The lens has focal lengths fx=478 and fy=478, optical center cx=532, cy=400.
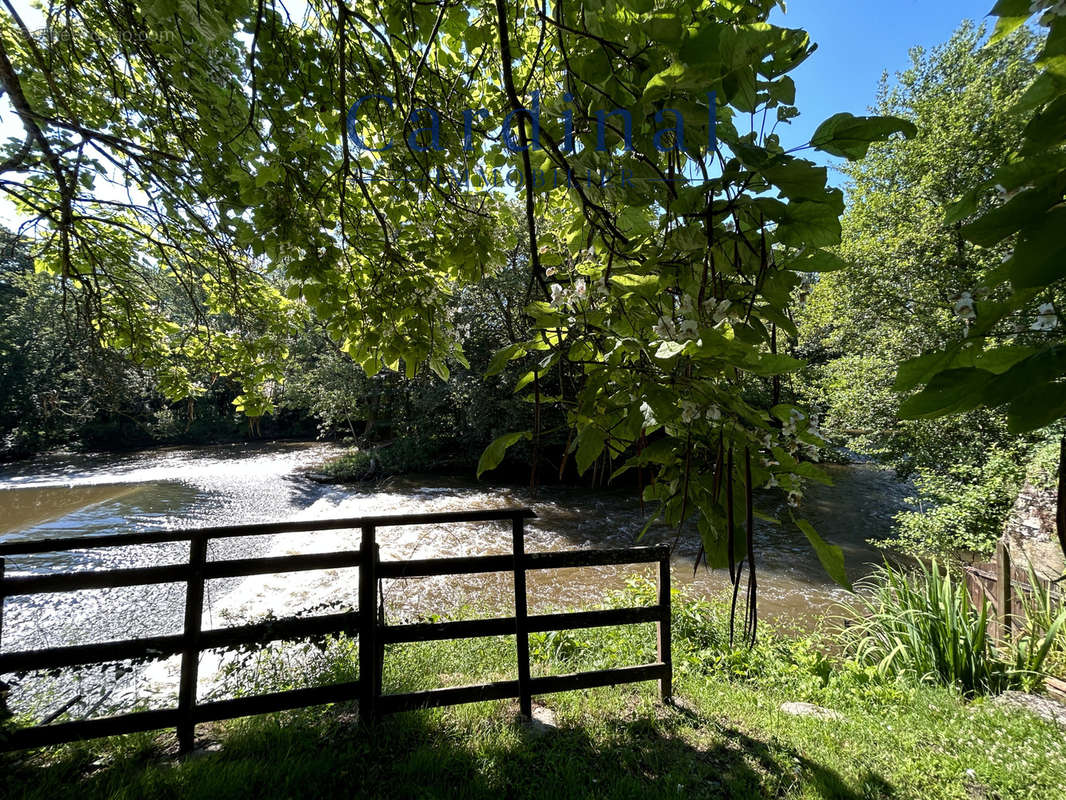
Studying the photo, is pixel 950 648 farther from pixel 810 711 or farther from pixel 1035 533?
pixel 1035 533

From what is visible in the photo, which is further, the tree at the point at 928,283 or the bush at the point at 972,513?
the tree at the point at 928,283

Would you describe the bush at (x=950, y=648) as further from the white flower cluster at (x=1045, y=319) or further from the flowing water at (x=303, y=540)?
the white flower cluster at (x=1045, y=319)

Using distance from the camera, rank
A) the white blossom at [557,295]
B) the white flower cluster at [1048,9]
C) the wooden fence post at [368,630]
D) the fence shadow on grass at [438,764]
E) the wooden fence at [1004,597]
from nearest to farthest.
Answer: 1. the white flower cluster at [1048,9]
2. the white blossom at [557,295]
3. the fence shadow on grass at [438,764]
4. the wooden fence post at [368,630]
5. the wooden fence at [1004,597]

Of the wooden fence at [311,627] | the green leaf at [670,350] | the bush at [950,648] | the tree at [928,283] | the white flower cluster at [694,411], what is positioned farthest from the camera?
the tree at [928,283]

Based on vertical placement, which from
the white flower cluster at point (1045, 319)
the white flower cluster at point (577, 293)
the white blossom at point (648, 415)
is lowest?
the white blossom at point (648, 415)

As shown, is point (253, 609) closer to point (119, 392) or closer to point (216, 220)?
point (119, 392)

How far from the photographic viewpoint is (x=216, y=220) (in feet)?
12.2

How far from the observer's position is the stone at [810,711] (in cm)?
328

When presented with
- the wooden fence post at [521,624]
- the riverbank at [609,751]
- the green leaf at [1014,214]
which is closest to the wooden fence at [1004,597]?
the riverbank at [609,751]

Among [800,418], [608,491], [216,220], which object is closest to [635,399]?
[800,418]

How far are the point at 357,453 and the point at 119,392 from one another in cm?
1364

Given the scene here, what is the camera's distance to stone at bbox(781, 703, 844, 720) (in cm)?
328

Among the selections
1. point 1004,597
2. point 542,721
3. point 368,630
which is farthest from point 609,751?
point 1004,597

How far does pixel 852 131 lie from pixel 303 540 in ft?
34.0
